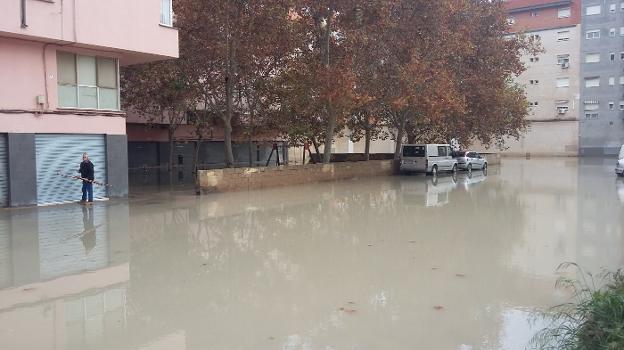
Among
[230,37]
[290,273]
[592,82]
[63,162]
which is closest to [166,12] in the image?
[230,37]

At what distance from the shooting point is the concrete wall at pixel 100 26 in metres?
15.0

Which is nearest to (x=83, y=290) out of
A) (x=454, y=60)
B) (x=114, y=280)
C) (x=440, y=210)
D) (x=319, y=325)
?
(x=114, y=280)

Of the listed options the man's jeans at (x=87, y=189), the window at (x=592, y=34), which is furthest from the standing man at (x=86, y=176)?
the window at (x=592, y=34)

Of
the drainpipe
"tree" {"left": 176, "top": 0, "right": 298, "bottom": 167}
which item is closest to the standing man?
the drainpipe

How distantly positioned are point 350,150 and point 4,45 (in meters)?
43.9

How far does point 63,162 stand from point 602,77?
5620cm

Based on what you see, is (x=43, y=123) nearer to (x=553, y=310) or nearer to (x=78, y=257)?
(x=78, y=257)

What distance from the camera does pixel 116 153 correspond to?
18.2m

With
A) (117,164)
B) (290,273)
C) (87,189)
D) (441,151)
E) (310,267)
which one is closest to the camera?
(290,273)

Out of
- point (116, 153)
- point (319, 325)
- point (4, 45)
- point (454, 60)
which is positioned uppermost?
point (454, 60)

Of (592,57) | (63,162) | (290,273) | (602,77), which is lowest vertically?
(290,273)

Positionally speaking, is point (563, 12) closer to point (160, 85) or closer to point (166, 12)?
point (160, 85)

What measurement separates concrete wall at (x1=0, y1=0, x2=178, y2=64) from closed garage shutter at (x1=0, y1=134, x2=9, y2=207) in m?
3.10

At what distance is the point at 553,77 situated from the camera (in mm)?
59375
